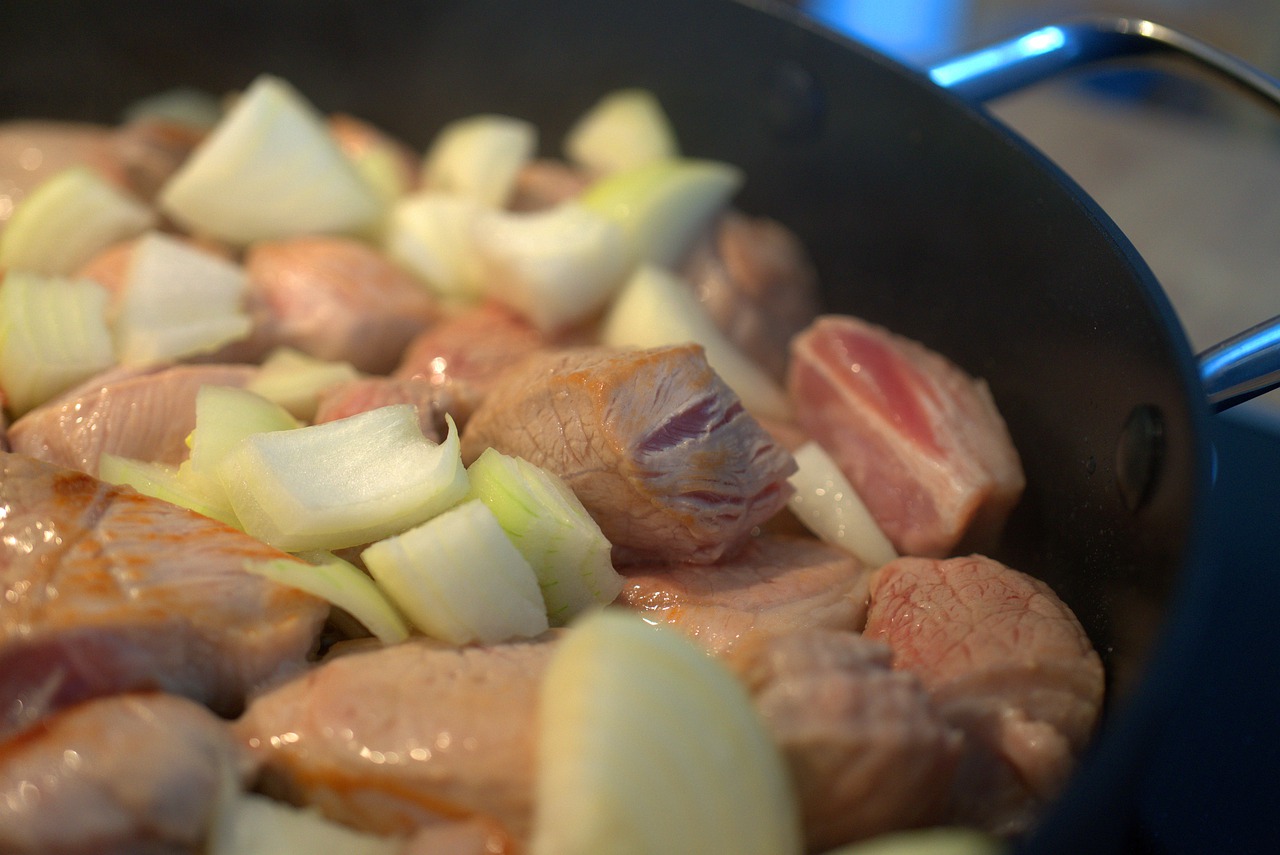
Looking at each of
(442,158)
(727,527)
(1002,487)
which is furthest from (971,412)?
(442,158)

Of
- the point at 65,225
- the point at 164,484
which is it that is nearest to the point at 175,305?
the point at 65,225

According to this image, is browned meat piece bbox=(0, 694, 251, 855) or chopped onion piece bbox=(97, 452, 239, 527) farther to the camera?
chopped onion piece bbox=(97, 452, 239, 527)

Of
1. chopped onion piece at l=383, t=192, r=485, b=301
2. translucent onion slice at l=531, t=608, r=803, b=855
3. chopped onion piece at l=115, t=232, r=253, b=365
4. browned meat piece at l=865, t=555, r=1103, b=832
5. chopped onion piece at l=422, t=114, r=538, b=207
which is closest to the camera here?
translucent onion slice at l=531, t=608, r=803, b=855

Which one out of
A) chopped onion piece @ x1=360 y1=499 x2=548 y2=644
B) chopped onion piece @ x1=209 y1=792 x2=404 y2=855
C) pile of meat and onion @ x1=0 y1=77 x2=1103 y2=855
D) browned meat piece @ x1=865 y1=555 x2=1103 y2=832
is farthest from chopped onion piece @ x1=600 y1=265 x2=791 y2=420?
chopped onion piece @ x1=209 y1=792 x2=404 y2=855

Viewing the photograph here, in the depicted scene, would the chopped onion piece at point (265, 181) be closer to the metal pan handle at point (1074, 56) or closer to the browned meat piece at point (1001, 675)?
the metal pan handle at point (1074, 56)

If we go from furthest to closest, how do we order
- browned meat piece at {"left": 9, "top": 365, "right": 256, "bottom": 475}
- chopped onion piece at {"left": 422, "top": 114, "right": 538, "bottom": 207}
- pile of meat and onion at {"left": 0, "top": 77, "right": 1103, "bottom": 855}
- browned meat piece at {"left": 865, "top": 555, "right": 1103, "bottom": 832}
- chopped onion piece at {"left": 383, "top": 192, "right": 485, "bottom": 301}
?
chopped onion piece at {"left": 422, "top": 114, "right": 538, "bottom": 207} → chopped onion piece at {"left": 383, "top": 192, "right": 485, "bottom": 301} → browned meat piece at {"left": 9, "top": 365, "right": 256, "bottom": 475} → browned meat piece at {"left": 865, "top": 555, "right": 1103, "bottom": 832} → pile of meat and onion at {"left": 0, "top": 77, "right": 1103, "bottom": 855}

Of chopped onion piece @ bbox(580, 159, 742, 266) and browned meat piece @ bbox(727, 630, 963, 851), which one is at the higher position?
chopped onion piece @ bbox(580, 159, 742, 266)

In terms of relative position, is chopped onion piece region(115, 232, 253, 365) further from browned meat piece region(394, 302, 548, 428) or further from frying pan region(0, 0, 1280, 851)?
frying pan region(0, 0, 1280, 851)
